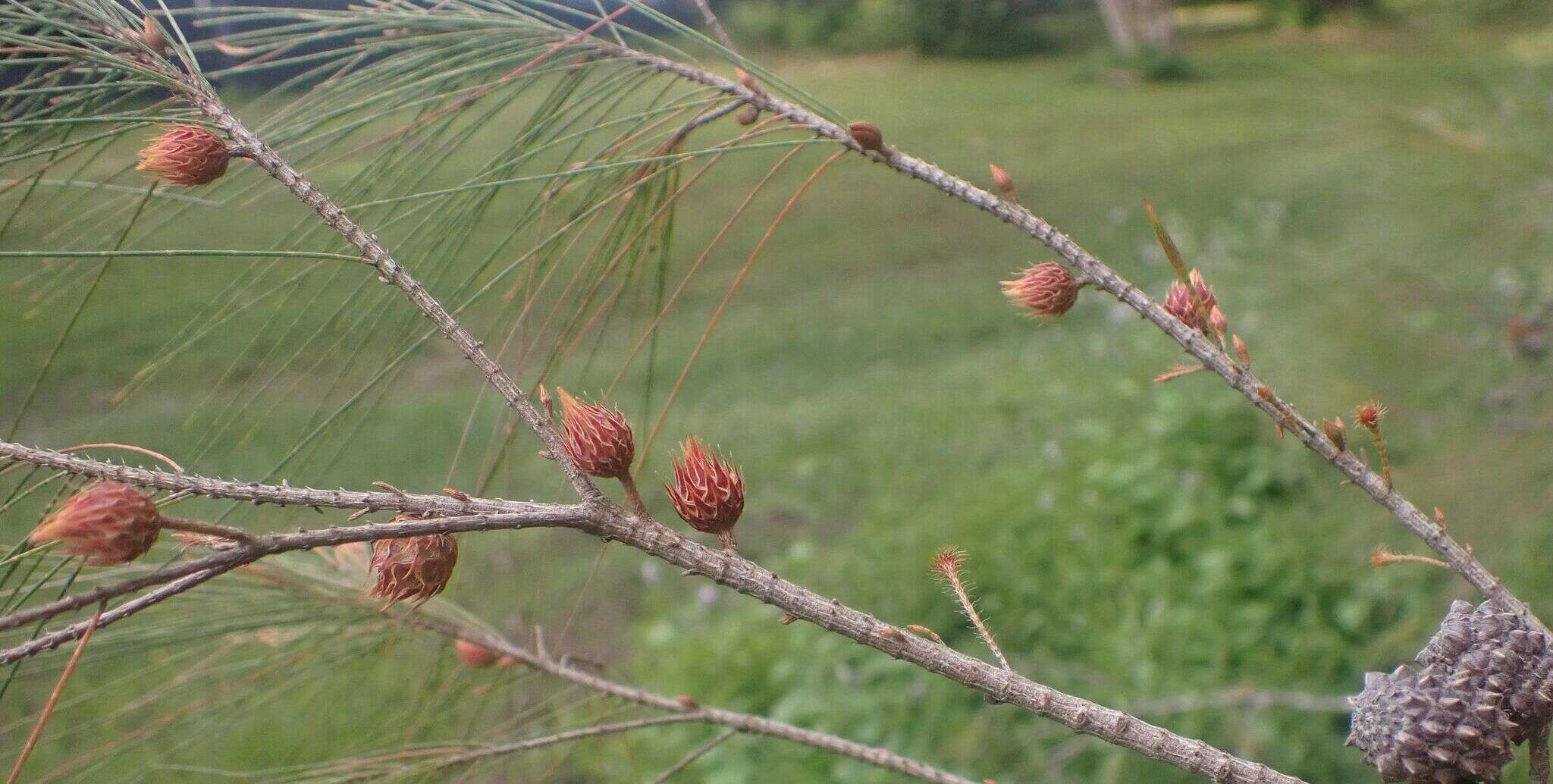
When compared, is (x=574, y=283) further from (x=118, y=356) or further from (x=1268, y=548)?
(x=118, y=356)

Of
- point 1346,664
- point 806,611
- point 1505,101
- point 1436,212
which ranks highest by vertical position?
point 806,611

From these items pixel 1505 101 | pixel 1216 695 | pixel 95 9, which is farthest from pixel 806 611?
pixel 1216 695

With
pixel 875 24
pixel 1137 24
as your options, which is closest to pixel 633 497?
pixel 875 24

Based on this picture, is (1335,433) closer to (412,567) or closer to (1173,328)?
(1173,328)

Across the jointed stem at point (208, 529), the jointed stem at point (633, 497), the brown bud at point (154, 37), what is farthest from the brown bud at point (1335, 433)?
the brown bud at point (154, 37)

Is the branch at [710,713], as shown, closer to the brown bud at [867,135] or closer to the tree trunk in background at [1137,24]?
the brown bud at [867,135]

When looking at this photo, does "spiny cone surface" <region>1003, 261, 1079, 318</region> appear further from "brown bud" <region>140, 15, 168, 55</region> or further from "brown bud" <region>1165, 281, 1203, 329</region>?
"brown bud" <region>140, 15, 168, 55</region>

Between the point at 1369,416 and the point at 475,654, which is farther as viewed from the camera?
the point at 475,654

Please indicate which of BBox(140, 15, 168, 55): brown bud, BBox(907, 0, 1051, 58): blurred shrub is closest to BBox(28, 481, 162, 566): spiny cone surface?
BBox(140, 15, 168, 55): brown bud
